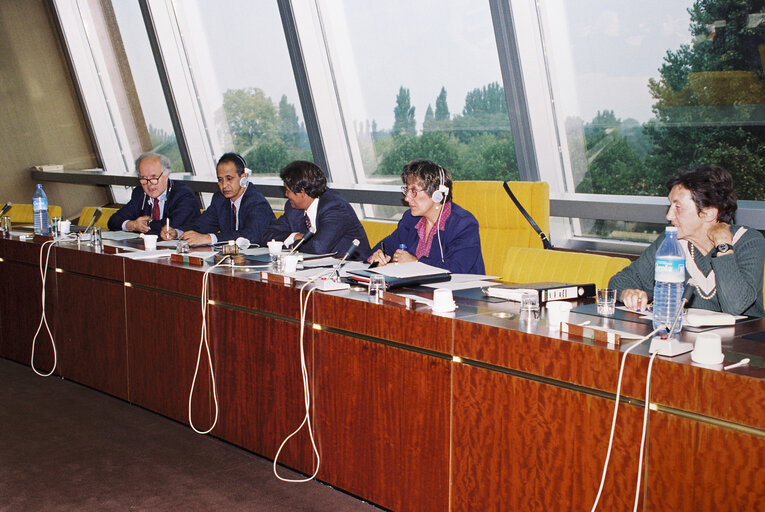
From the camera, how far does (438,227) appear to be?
338cm

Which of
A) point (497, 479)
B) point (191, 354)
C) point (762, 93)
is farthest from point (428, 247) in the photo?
point (762, 93)

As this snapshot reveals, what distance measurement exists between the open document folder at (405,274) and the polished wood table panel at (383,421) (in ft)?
0.83

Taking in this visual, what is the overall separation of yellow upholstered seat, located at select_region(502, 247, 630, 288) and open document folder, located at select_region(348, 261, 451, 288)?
344 millimetres

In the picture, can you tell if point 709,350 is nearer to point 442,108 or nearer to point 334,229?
point 334,229

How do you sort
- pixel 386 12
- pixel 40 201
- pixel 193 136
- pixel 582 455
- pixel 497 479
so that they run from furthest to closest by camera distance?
pixel 193 136 → pixel 386 12 → pixel 40 201 → pixel 497 479 → pixel 582 455

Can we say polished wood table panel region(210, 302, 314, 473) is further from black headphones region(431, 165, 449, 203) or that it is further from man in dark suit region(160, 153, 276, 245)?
man in dark suit region(160, 153, 276, 245)

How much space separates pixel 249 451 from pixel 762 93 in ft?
10.2

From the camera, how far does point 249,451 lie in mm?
3096

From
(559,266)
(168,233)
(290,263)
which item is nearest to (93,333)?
(168,233)

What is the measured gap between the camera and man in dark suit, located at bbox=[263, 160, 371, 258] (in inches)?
158

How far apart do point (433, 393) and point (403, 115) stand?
378 cm

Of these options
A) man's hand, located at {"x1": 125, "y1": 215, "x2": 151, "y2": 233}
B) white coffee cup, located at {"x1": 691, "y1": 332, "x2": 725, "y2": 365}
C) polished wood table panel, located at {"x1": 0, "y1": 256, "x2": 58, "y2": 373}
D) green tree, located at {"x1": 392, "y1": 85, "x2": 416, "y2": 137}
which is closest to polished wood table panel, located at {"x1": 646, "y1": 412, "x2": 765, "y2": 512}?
white coffee cup, located at {"x1": 691, "y1": 332, "x2": 725, "y2": 365}

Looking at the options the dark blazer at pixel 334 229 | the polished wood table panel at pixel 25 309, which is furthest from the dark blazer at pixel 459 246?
the polished wood table panel at pixel 25 309

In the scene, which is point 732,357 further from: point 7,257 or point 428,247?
point 7,257
